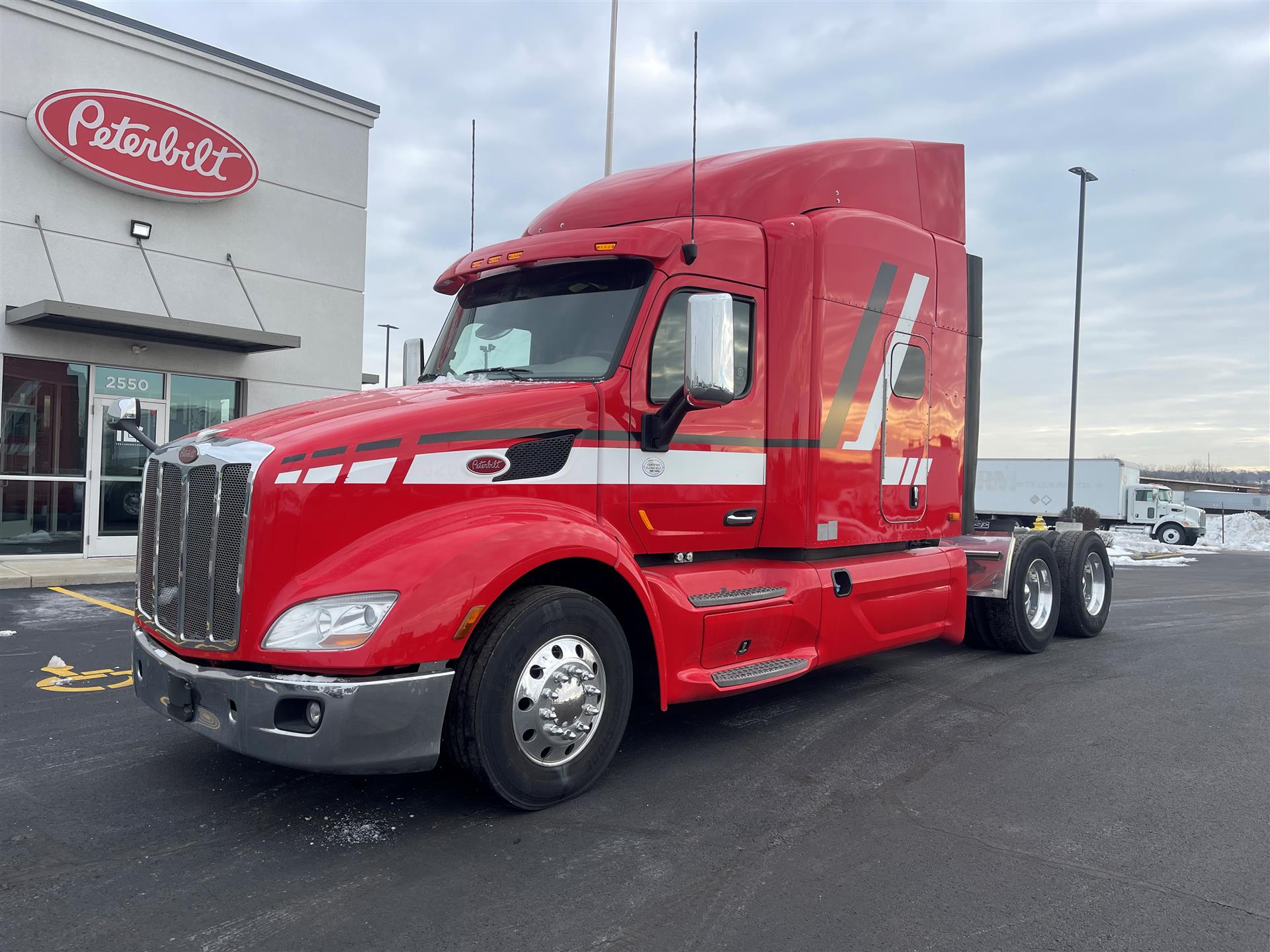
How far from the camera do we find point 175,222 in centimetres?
1466

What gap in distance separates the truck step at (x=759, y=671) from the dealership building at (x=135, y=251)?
10271mm

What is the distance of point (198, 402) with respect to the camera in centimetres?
1495

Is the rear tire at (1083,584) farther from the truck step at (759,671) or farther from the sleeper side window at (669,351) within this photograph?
the sleeper side window at (669,351)

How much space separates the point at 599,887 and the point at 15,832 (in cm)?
245

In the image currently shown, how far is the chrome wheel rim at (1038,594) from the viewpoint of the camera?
343 inches

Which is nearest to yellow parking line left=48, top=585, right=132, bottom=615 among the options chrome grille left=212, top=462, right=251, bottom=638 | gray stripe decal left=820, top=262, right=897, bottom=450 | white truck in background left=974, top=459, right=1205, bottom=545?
chrome grille left=212, top=462, right=251, bottom=638

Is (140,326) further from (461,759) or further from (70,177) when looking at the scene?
(461,759)

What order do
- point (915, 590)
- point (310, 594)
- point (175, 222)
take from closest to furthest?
point (310, 594) → point (915, 590) → point (175, 222)

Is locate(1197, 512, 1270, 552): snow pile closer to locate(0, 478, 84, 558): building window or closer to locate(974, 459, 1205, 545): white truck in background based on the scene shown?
locate(974, 459, 1205, 545): white truck in background

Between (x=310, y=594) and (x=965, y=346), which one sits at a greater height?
(x=965, y=346)

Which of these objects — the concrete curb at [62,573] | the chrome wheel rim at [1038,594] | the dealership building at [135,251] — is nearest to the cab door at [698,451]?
the chrome wheel rim at [1038,594]

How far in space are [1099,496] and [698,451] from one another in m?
38.3

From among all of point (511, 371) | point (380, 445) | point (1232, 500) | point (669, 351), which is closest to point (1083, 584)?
point (669, 351)

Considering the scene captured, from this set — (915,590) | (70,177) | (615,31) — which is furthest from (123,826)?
(615,31)
